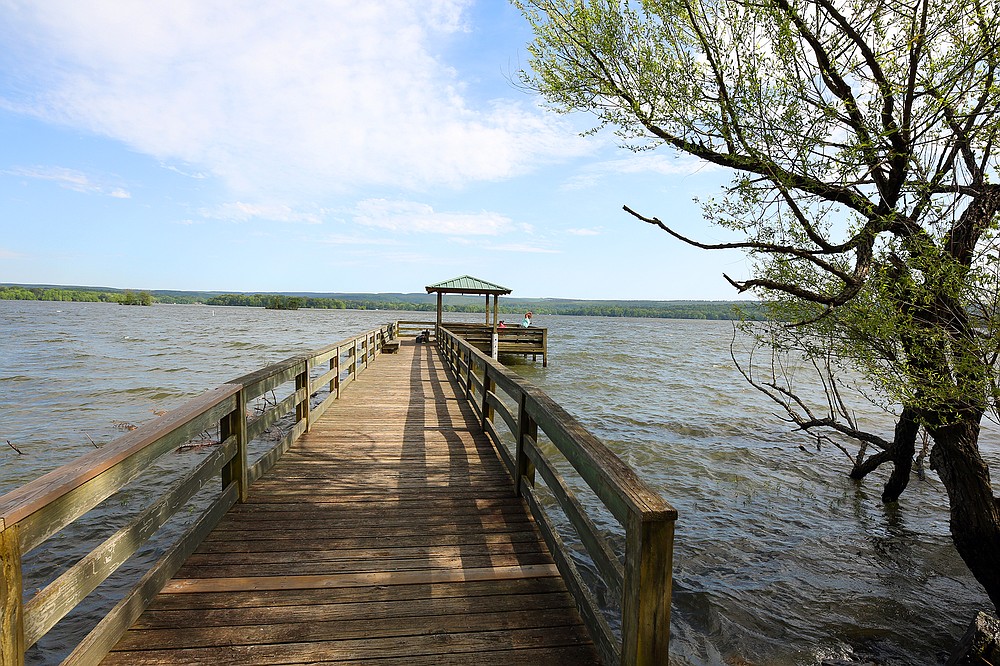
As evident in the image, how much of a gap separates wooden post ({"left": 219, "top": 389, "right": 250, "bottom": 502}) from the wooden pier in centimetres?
1

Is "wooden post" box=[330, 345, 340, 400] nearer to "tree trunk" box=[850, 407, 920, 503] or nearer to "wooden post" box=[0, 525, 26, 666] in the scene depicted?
"wooden post" box=[0, 525, 26, 666]

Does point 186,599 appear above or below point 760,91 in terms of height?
below

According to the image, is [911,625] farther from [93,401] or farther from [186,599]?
[93,401]

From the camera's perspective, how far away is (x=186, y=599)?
255 centimetres

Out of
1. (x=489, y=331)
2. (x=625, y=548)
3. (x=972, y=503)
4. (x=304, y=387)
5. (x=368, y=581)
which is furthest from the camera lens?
(x=489, y=331)

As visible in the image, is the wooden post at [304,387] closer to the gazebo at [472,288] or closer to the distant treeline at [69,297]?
the gazebo at [472,288]

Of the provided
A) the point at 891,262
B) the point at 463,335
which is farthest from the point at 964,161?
the point at 463,335

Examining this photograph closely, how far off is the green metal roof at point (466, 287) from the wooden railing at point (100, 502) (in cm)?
1546

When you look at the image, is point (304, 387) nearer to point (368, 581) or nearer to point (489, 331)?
point (368, 581)

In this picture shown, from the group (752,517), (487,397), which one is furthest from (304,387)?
(752,517)

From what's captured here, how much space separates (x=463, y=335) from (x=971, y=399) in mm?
17736

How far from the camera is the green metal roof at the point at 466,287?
766 inches

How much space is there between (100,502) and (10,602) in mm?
690

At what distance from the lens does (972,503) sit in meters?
4.27
